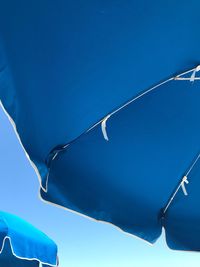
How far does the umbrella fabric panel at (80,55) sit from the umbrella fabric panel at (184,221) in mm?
929

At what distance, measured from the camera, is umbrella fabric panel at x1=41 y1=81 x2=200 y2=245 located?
73.1 inches

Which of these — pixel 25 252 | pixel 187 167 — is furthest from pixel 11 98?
pixel 25 252

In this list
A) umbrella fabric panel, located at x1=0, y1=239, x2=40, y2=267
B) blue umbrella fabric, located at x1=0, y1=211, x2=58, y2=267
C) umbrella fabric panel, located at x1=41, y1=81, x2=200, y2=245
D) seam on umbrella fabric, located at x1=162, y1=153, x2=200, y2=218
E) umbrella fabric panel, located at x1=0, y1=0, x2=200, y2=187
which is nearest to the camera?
umbrella fabric panel, located at x1=0, y1=0, x2=200, y2=187

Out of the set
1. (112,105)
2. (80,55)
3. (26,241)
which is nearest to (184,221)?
(112,105)

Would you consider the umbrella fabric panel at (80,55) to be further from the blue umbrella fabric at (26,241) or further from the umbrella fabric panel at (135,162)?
the blue umbrella fabric at (26,241)

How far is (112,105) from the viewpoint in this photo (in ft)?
5.46

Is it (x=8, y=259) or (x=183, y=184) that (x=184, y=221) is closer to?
(x=183, y=184)

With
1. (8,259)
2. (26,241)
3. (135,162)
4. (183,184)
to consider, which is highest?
(135,162)

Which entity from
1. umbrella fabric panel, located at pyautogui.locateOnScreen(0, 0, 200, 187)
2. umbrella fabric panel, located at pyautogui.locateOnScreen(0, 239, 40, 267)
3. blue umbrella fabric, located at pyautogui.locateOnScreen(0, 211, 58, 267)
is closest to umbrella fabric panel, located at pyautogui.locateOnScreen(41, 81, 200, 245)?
umbrella fabric panel, located at pyautogui.locateOnScreen(0, 0, 200, 187)

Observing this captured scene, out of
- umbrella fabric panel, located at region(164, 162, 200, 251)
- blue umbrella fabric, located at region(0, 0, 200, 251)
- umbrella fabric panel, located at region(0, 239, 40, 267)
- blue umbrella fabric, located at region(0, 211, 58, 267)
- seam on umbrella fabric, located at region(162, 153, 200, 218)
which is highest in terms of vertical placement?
blue umbrella fabric, located at region(0, 0, 200, 251)

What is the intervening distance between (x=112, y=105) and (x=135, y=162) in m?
0.52

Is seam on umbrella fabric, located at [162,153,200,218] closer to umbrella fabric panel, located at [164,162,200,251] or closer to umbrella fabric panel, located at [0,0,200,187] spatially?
umbrella fabric panel, located at [164,162,200,251]

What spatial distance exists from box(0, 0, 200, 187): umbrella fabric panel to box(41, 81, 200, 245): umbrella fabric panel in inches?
8.7

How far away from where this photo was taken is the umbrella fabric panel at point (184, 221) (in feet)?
7.47
